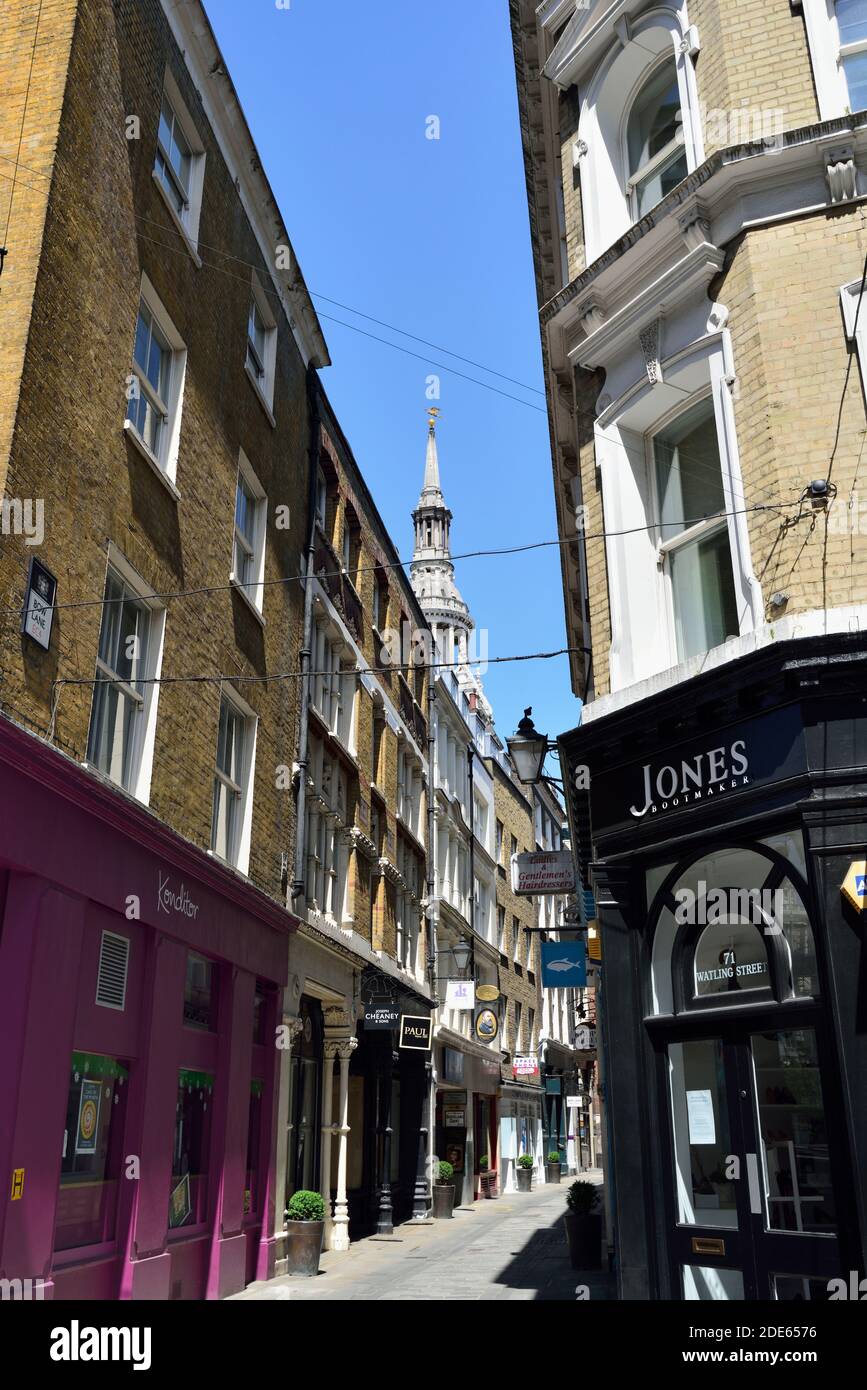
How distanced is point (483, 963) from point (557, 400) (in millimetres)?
27592

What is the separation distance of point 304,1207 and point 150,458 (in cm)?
1058

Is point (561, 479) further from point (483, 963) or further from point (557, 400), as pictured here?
point (483, 963)

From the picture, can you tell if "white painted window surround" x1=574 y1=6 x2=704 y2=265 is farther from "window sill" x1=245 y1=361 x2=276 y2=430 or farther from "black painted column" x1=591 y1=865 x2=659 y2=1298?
"black painted column" x1=591 y1=865 x2=659 y2=1298

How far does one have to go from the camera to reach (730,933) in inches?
335

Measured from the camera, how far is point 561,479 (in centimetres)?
1577

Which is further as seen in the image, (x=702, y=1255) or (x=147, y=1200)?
(x=147, y=1200)

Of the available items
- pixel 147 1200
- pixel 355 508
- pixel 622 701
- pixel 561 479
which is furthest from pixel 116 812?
pixel 355 508

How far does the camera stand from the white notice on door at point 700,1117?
833 cm

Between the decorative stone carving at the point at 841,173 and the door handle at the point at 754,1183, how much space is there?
747 cm

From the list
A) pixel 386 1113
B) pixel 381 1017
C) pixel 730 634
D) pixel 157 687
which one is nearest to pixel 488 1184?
pixel 386 1113

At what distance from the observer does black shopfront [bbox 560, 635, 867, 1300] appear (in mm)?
7301

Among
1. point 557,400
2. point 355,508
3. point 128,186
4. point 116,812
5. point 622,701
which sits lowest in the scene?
point 116,812

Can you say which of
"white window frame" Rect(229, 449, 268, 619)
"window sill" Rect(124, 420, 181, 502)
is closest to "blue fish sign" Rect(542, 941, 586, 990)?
"white window frame" Rect(229, 449, 268, 619)
